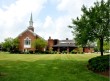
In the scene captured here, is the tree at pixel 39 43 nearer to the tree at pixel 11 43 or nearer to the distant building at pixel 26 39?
the distant building at pixel 26 39

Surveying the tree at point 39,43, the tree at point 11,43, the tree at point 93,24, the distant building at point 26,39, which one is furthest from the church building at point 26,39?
the tree at point 93,24

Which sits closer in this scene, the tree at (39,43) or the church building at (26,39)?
the tree at (39,43)

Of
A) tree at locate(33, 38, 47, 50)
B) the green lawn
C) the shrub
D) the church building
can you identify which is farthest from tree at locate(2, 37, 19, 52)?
the shrub

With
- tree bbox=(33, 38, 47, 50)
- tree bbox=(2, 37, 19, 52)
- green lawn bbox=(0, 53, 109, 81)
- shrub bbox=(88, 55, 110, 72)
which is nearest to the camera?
green lawn bbox=(0, 53, 109, 81)

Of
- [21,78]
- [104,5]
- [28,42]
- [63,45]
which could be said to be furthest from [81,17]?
[63,45]

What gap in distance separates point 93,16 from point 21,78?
Result: 1304 centimetres

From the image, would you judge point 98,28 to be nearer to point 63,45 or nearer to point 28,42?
point 28,42

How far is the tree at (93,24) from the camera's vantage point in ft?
88.9

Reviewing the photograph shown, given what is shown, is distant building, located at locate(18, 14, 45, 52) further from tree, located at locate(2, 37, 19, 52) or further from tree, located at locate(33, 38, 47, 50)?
tree, located at locate(33, 38, 47, 50)

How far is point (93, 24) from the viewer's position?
27.2 m

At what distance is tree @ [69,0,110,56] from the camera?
88.9 ft

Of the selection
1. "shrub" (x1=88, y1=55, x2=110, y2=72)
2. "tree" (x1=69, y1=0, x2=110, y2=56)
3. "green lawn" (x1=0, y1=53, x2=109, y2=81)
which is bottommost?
"green lawn" (x1=0, y1=53, x2=109, y2=81)

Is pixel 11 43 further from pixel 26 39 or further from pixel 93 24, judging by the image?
pixel 93 24

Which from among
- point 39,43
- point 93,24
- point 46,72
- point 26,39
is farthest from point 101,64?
point 26,39
